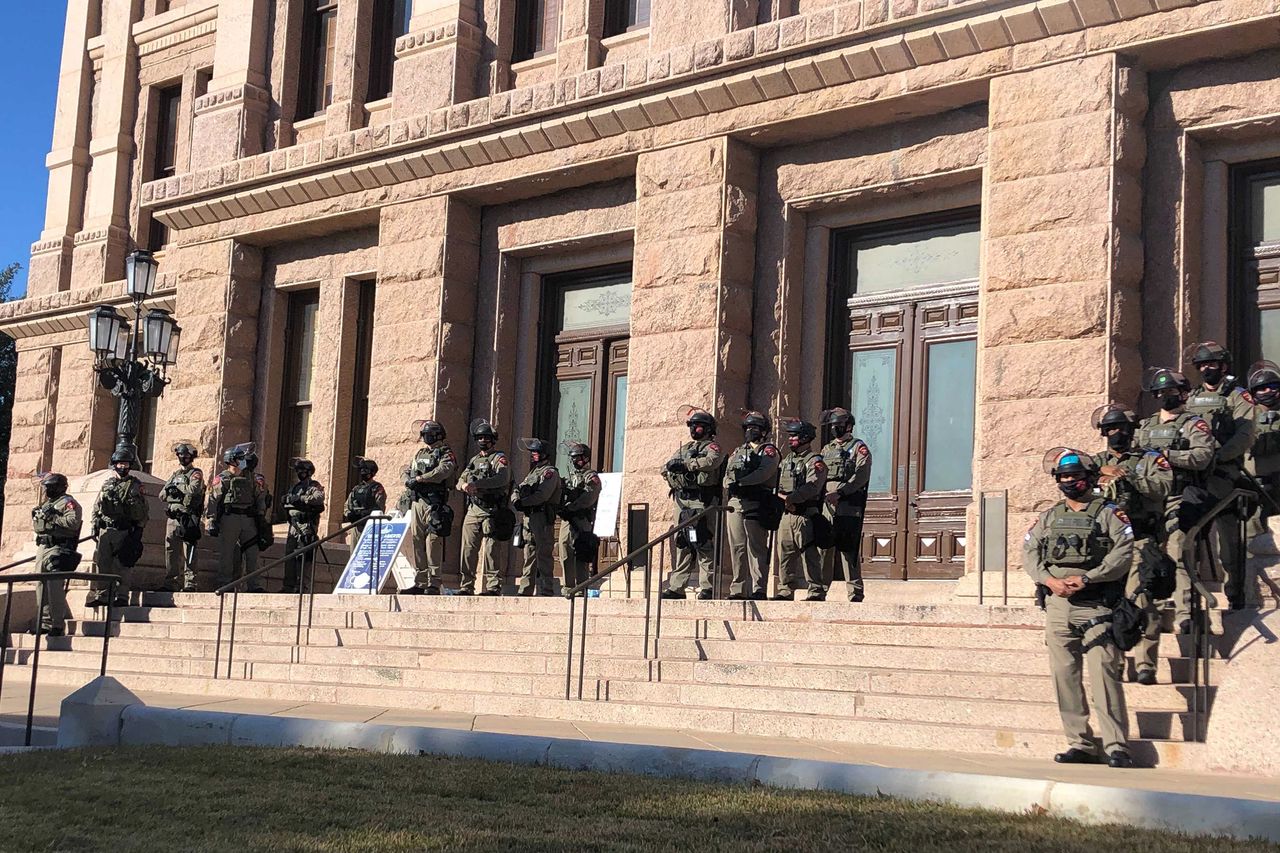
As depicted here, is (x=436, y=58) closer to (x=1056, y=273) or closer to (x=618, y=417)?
(x=618, y=417)

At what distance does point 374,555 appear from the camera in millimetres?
17734

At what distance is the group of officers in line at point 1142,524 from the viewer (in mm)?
9945

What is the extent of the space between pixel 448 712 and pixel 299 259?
11993 millimetres

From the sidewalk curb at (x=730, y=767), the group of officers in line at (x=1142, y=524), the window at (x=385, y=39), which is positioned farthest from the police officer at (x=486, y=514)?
the window at (x=385, y=39)

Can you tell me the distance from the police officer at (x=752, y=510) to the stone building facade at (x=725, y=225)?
1.99 metres

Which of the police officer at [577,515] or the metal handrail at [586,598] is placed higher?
the police officer at [577,515]

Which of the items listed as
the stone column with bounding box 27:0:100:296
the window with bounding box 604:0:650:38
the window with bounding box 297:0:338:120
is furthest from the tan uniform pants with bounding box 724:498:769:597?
the stone column with bounding box 27:0:100:296

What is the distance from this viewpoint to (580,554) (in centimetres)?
1605

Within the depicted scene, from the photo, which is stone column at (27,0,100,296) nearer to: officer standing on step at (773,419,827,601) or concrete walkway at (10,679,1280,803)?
concrete walkway at (10,679,1280,803)

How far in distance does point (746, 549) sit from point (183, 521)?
7.82m

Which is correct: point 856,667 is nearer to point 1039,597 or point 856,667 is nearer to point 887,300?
point 1039,597

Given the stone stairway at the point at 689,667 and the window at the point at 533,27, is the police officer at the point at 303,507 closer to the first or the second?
the stone stairway at the point at 689,667

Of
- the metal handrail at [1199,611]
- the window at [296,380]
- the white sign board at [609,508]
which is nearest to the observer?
the metal handrail at [1199,611]

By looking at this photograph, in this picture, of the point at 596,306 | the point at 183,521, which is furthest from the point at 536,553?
the point at 183,521
